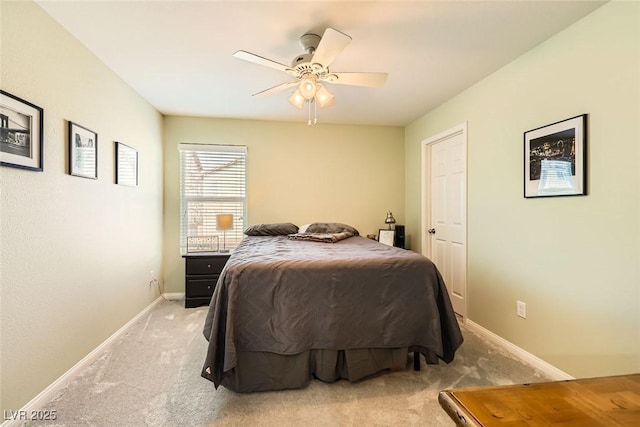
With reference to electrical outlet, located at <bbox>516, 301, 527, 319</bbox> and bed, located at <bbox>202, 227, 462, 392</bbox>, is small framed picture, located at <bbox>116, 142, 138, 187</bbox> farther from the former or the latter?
electrical outlet, located at <bbox>516, 301, 527, 319</bbox>

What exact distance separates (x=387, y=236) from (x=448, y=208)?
90 cm

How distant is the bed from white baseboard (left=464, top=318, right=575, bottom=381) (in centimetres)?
73

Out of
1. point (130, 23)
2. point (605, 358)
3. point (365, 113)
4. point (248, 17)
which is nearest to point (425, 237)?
point (365, 113)

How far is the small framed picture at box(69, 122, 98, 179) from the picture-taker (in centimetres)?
204

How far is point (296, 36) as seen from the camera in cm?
207

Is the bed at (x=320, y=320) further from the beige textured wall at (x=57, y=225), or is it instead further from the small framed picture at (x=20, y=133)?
the small framed picture at (x=20, y=133)

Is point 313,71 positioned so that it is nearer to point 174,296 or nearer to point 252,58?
point 252,58

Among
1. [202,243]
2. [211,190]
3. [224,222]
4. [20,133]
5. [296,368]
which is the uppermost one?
[20,133]

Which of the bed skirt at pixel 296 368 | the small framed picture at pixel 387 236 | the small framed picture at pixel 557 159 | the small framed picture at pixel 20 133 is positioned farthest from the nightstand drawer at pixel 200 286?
the small framed picture at pixel 557 159

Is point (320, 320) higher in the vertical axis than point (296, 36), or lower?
lower

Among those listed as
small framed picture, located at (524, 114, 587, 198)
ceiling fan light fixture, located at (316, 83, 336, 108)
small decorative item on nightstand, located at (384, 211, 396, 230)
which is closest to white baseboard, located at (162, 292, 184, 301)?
small decorative item on nightstand, located at (384, 211, 396, 230)

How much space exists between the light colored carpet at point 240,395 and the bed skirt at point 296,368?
59mm

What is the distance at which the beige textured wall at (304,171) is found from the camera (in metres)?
3.96

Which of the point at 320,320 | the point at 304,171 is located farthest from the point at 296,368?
the point at 304,171
